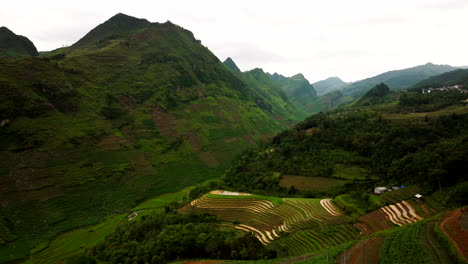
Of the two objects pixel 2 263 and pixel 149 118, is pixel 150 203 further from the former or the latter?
pixel 149 118

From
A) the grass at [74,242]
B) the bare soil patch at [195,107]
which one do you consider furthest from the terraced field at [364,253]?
the bare soil patch at [195,107]

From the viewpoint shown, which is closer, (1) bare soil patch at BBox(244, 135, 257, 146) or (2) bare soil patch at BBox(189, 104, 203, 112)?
(1) bare soil patch at BBox(244, 135, 257, 146)

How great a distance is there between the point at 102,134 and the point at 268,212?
58226 mm

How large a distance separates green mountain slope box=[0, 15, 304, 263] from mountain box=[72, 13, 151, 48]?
4275 cm

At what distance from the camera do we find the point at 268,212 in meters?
38.5

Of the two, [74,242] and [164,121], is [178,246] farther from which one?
[164,121]

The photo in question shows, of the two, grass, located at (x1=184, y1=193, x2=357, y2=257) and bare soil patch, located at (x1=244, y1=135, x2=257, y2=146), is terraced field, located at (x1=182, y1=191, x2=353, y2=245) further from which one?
bare soil patch, located at (x1=244, y1=135, x2=257, y2=146)

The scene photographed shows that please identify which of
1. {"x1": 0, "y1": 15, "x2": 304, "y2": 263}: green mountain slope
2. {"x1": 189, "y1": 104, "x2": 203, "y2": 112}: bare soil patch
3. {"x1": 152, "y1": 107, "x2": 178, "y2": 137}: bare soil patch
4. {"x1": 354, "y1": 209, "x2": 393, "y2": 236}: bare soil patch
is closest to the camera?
{"x1": 354, "y1": 209, "x2": 393, "y2": 236}: bare soil patch

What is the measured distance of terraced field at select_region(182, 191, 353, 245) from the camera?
107 ft

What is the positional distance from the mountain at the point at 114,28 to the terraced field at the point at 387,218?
183 m

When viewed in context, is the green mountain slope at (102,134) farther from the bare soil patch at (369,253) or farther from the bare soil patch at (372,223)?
the bare soil patch at (369,253)

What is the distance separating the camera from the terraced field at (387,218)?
28078 mm

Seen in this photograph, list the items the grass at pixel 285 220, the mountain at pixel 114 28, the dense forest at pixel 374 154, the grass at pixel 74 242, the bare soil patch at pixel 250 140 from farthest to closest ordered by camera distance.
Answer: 1. the mountain at pixel 114 28
2. the bare soil patch at pixel 250 140
3. the grass at pixel 74 242
4. the dense forest at pixel 374 154
5. the grass at pixel 285 220

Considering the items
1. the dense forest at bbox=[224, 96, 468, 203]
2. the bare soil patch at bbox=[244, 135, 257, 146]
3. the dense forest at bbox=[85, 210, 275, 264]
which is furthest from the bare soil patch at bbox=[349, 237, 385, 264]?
the bare soil patch at bbox=[244, 135, 257, 146]
